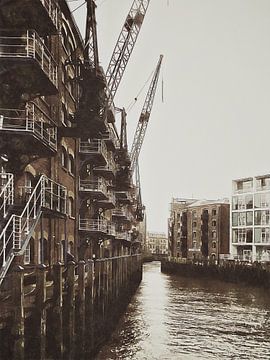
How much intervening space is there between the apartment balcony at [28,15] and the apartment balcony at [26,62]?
0.72 ft

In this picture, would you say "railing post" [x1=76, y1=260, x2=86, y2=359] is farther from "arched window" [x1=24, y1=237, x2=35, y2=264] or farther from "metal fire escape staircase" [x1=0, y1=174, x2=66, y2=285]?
"arched window" [x1=24, y1=237, x2=35, y2=264]

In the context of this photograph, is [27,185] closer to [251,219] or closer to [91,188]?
[91,188]

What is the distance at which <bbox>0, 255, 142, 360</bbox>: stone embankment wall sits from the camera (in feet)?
25.2

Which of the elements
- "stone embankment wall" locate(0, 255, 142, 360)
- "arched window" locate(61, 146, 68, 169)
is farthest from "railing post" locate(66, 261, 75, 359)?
"arched window" locate(61, 146, 68, 169)

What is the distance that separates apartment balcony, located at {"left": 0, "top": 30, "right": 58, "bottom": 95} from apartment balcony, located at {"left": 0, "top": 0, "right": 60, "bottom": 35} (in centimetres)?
22

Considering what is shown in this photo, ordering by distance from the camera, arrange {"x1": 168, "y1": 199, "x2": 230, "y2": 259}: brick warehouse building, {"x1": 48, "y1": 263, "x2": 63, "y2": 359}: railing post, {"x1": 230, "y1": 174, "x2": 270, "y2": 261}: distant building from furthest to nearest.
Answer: {"x1": 168, "y1": 199, "x2": 230, "y2": 259}: brick warehouse building
{"x1": 230, "y1": 174, "x2": 270, "y2": 261}: distant building
{"x1": 48, "y1": 263, "x2": 63, "y2": 359}: railing post

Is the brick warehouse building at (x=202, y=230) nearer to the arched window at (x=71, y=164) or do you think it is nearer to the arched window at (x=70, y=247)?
the arched window at (x=70, y=247)

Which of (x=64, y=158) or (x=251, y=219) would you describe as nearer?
(x=64, y=158)

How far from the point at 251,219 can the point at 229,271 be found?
25.9ft

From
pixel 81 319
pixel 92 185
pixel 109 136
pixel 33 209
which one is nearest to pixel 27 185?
pixel 33 209

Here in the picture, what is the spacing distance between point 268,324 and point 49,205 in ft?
36.2

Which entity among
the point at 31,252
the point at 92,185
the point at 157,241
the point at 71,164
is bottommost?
the point at 157,241

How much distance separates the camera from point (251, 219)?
52.6 metres

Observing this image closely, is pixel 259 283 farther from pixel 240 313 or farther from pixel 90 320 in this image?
pixel 90 320
